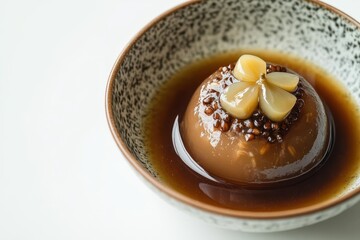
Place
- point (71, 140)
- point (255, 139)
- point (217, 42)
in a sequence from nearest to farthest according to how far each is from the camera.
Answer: point (255, 139) → point (71, 140) → point (217, 42)

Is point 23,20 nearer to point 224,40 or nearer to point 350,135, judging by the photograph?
point 224,40

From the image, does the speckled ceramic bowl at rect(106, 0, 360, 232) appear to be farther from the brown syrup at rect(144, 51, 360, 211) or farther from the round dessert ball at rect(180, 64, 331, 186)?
the round dessert ball at rect(180, 64, 331, 186)

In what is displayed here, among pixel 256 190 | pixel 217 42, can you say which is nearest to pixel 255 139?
pixel 256 190

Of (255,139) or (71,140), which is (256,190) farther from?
(71,140)

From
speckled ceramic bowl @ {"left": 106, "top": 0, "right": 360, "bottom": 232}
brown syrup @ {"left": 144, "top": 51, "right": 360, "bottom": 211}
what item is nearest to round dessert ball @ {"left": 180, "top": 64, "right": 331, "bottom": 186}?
brown syrup @ {"left": 144, "top": 51, "right": 360, "bottom": 211}

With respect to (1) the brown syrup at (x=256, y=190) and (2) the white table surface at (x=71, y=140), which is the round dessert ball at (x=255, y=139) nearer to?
(1) the brown syrup at (x=256, y=190)

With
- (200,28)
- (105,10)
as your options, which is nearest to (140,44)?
(200,28)
